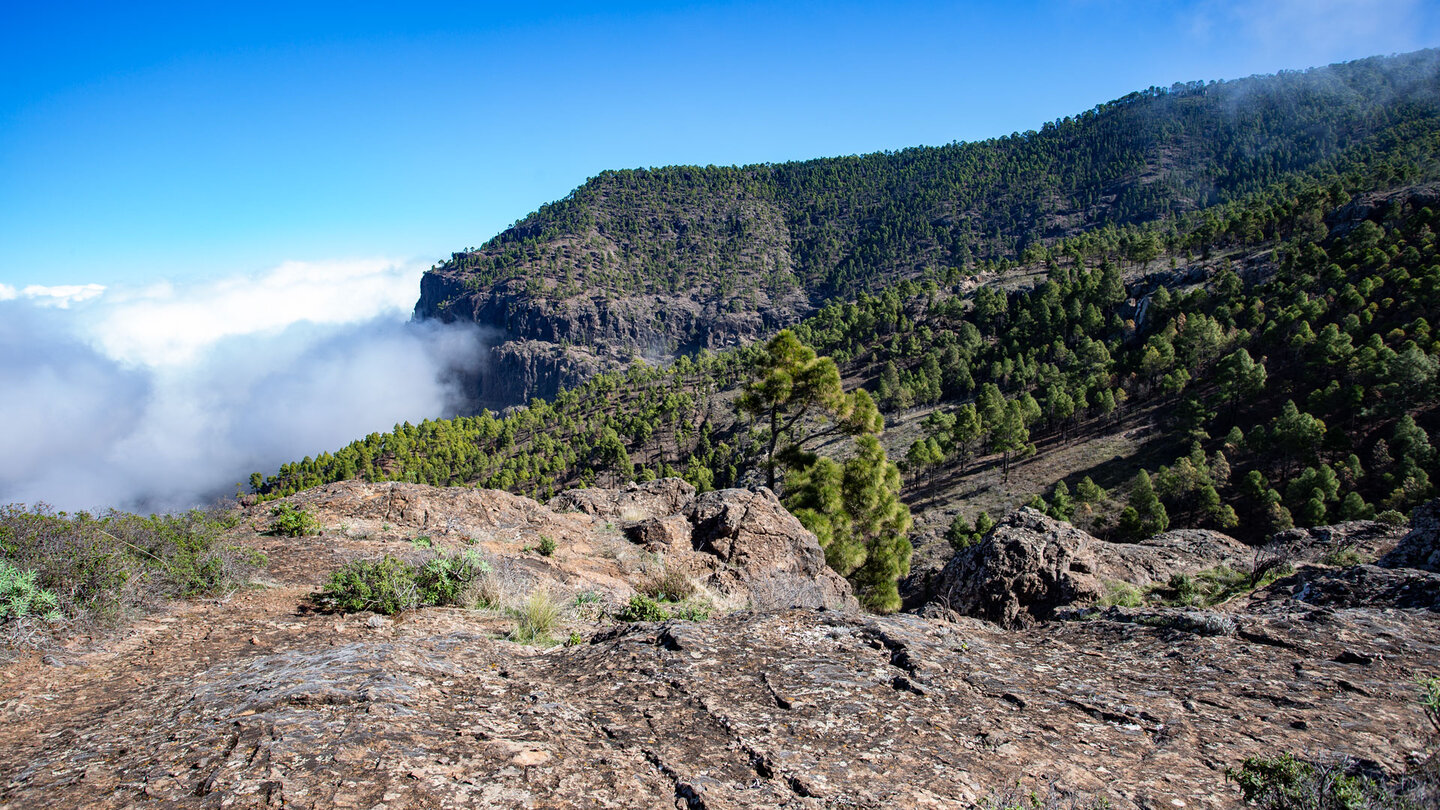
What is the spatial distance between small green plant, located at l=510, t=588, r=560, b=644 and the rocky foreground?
8.5 inches

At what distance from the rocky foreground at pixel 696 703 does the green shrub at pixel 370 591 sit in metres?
0.25

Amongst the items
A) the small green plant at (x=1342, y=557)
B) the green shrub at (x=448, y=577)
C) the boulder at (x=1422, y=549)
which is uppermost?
the green shrub at (x=448, y=577)

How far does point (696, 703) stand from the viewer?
545cm

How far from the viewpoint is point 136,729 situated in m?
→ 4.36

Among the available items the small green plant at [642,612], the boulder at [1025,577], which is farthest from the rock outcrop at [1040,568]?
the small green plant at [642,612]

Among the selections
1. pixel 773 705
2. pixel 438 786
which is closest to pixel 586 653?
pixel 773 705

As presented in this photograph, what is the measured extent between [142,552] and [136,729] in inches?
158

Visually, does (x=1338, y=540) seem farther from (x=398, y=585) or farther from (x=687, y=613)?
(x=398, y=585)

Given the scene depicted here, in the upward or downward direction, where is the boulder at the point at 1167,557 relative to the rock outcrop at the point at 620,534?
downward

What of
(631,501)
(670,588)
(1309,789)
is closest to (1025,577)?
(670,588)

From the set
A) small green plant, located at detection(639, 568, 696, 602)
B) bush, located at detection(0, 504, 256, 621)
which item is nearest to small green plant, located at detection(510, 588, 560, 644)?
small green plant, located at detection(639, 568, 696, 602)

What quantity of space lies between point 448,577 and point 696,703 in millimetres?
4272

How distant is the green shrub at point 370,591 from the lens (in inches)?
291

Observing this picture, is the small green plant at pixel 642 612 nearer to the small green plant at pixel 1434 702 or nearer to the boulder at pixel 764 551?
the boulder at pixel 764 551
